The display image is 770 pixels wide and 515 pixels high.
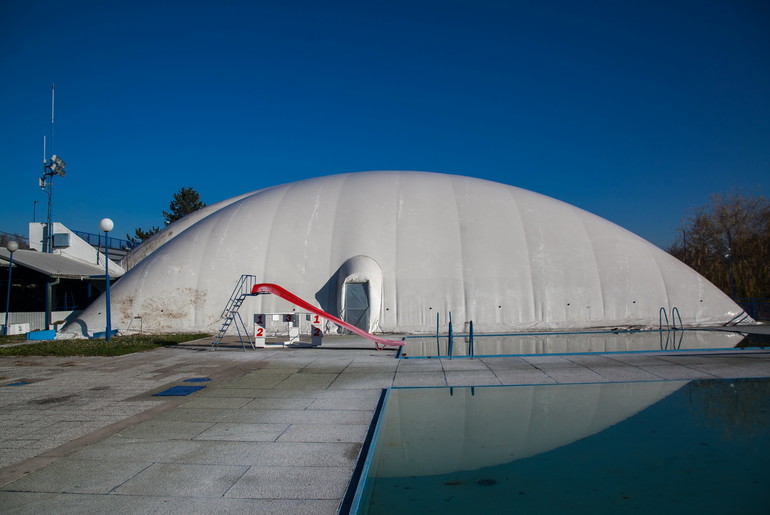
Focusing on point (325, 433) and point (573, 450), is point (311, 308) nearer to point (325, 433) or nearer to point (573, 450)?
point (325, 433)

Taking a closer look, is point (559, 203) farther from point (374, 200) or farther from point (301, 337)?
point (301, 337)

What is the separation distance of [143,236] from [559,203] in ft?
169

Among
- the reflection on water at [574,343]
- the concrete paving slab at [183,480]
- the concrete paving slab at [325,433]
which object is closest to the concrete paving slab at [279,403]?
the concrete paving slab at [325,433]

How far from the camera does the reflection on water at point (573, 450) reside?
225 inches

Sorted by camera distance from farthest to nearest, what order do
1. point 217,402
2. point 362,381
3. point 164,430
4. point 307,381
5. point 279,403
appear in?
1. point 307,381
2. point 362,381
3. point 217,402
4. point 279,403
5. point 164,430

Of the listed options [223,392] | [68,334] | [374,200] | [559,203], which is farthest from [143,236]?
[223,392]

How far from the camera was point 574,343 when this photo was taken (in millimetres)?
20234

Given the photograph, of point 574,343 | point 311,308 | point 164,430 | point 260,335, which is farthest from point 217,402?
point 574,343

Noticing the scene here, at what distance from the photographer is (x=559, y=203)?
27547 mm

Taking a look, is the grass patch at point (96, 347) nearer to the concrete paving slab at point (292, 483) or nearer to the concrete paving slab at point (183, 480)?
the concrete paving slab at point (183, 480)

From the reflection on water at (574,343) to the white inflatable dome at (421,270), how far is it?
1065 millimetres

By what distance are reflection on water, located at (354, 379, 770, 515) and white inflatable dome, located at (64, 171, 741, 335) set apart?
479 inches

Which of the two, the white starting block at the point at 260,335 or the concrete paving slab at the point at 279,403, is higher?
the white starting block at the point at 260,335

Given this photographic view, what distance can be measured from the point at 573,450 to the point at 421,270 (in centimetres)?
1645
